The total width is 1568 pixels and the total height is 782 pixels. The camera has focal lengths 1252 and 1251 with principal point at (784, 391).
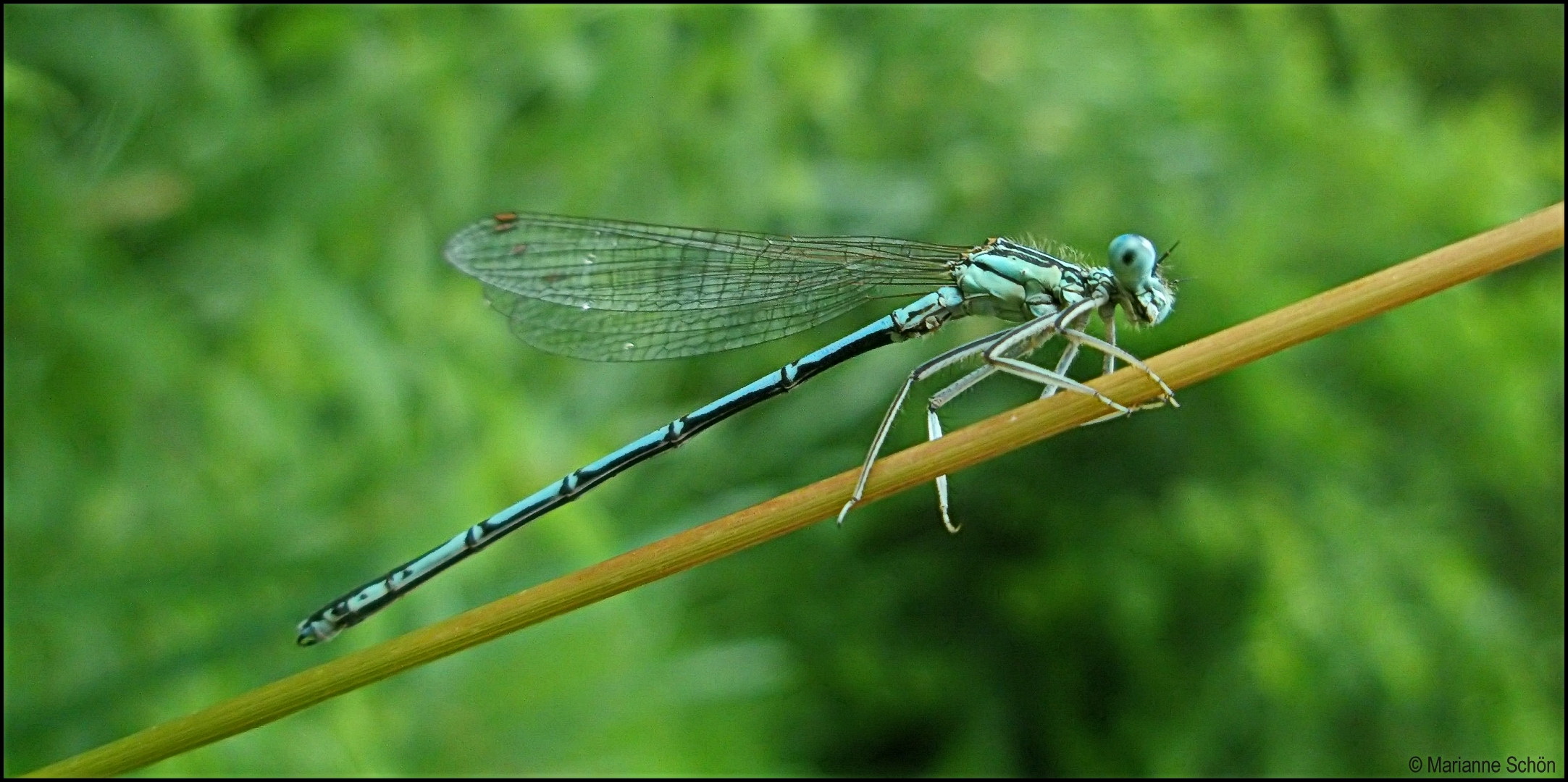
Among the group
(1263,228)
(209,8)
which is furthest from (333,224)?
(1263,228)

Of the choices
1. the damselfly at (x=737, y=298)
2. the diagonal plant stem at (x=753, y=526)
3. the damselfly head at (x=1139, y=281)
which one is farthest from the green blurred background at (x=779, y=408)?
the damselfly head at (x=1139, y=281)

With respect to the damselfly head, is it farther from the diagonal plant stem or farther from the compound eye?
the diagonal plant stem

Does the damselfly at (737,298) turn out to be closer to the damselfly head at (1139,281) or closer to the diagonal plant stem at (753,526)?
the damselfly head at (1139,281)

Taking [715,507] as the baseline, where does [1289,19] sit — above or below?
above

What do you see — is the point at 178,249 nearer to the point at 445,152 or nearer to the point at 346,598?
the point at 445,152

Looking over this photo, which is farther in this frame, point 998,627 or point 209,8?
point 998,627

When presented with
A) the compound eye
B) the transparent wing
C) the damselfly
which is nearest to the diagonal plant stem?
the damselfly
